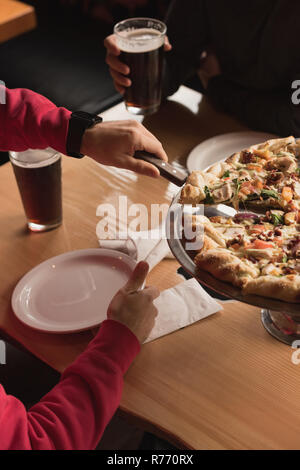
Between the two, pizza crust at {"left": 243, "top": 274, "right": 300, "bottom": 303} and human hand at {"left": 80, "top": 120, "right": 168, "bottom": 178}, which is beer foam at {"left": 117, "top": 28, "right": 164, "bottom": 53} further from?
pizza crust at {"left": 243, "top": 274, "right": 300, "bottom": 303}

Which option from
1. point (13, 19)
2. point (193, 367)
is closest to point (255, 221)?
point (193, 367)

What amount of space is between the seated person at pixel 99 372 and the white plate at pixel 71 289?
102 mm

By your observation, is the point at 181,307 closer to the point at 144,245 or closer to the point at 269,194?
the point at 144,245

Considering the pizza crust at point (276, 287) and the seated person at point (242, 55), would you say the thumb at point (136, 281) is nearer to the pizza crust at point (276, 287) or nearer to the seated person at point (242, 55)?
the pizza crust at point (276, 287)

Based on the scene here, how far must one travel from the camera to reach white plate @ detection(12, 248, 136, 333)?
1.11 m

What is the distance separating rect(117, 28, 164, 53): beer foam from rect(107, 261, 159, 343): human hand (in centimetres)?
74

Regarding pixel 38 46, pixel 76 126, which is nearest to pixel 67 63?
pixel 38 46

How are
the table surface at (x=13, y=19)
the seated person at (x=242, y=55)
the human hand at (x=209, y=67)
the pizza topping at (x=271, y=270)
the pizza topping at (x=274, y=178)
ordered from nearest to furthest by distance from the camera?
the pizza topping at (x=271, y=270) < the pizza topping at (x=274, y=178) < the seated person at (x=242, y=55) < the human hand at (x=209, y=67) < the table surface at (x=13, y=19)

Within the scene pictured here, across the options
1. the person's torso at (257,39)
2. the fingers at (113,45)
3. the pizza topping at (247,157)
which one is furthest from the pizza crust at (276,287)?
the person's torso at (257,39)

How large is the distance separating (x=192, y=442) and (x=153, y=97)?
1.03 meters

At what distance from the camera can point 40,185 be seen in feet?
4.24

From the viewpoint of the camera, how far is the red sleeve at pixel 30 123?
4.28 ft

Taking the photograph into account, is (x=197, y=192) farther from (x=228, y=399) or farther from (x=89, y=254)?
(x=228, y=399)

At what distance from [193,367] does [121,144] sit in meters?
0.54
